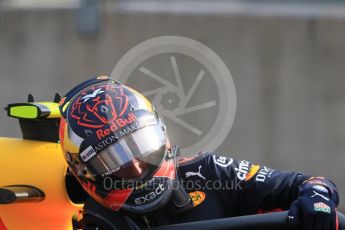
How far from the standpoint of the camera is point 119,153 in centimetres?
236

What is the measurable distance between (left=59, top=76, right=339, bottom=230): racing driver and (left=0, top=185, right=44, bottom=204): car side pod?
0.79 feet

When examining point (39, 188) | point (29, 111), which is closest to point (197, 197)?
point (39, 188)

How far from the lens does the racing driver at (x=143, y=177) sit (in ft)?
7.78

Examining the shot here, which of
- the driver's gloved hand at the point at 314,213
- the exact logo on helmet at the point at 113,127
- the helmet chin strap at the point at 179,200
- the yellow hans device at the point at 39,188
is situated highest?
the exact logo on helmet at the point at 113,127

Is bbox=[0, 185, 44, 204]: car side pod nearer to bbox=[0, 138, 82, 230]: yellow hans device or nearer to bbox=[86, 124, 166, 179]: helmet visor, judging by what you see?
bbox=[0, 138, 82, 230]: yellow hans device

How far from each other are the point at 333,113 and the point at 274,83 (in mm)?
544

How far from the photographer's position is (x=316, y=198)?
2.22 meters

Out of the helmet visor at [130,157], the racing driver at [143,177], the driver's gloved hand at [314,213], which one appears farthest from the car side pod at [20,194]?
the driver's gloved hand at [314,213]

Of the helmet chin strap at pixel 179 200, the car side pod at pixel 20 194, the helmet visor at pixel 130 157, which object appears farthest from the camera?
the car side pod at pixel 20 194

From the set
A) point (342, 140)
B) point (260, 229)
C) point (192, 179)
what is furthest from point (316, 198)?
point (342, 140)

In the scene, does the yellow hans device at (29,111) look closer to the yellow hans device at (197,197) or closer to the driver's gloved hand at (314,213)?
the yellow hans device at (197,197)

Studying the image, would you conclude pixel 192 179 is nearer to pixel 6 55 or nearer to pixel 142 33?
pixel 142 33

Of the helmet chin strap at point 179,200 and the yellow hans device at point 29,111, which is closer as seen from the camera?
the helmet chin strap at point 179,200

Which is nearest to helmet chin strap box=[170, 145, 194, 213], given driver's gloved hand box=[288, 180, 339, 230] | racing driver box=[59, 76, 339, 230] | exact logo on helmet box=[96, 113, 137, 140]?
racing driver box=[59, 76, 339, 230]
